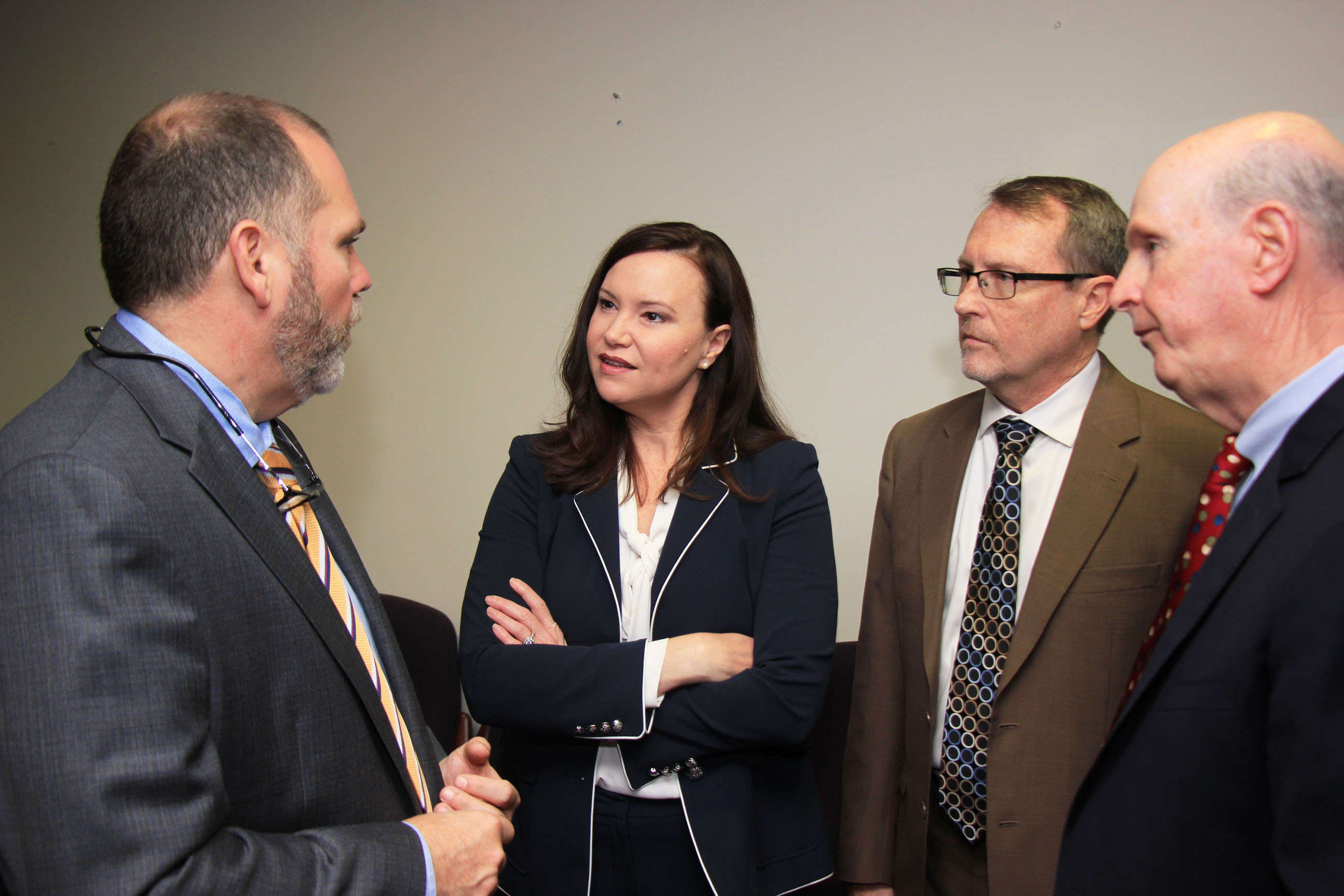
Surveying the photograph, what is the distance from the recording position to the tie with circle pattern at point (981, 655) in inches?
79.4

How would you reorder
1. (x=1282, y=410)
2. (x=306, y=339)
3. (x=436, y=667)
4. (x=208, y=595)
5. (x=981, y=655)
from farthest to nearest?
(x=436, y=667) < (x=981, y=655) < (x=306, y=339) < (x=1282, y=410) < (x=208, y=595)

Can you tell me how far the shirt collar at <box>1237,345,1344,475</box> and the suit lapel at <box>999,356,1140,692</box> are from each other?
607 millimetres

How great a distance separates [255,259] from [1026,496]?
1622 mm

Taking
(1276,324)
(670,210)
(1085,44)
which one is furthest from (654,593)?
(1085,44)

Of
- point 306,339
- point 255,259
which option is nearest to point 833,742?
point 306,339

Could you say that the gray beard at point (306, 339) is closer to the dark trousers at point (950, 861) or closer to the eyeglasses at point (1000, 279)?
the eyeglasses at point (1000, 279)

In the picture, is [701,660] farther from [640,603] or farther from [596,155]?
[596,155]

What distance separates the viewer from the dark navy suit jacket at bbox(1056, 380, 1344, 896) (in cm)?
107

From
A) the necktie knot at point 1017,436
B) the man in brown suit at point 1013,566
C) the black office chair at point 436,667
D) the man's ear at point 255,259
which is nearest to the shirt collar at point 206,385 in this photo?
the man's ear at point 255,259

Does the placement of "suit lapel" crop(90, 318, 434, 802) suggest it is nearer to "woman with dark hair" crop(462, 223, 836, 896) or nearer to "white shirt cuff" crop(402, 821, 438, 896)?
"white shirt cuff" crop(402, 821, 438, 896)

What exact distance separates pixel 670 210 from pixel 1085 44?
135 cm

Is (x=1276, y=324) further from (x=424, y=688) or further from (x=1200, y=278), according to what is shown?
(x=424, y=688)

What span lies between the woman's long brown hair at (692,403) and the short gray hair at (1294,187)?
1162mm

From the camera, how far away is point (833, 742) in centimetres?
267
